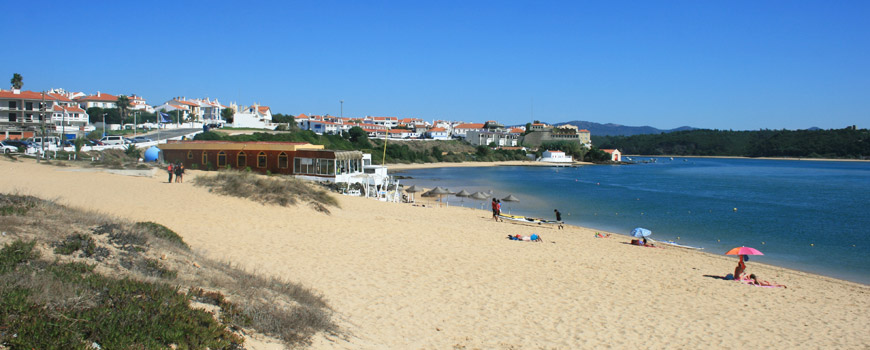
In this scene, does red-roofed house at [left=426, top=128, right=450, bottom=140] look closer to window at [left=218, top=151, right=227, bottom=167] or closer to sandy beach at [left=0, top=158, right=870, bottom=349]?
window at [left=218, top=151, right=227, bottom=167]

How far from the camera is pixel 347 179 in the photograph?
3050 cm

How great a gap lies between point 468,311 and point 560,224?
14513 millimetres

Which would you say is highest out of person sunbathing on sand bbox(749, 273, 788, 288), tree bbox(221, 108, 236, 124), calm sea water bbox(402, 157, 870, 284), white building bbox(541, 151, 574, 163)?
tree bbox(221, 108, 236, 124)

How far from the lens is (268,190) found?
809 inches

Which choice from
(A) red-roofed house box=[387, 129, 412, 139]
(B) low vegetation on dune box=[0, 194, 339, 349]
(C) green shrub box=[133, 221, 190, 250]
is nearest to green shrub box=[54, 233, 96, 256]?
(B) low vegetation on dune box=[0, 194, 339, 349]

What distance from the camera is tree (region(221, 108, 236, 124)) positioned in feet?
307

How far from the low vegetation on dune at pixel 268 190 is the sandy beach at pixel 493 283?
24.0 inches

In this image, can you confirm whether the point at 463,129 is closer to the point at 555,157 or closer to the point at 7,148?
the point at 555,157

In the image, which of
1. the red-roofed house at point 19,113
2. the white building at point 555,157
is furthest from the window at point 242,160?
the white building at point 555,157

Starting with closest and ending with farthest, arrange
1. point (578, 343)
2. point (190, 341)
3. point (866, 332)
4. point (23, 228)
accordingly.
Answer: point (190, 341)
point (23, 228)
point (578, 343)
point (866, 332)

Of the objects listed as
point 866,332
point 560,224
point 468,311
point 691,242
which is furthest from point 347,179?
point 866,332

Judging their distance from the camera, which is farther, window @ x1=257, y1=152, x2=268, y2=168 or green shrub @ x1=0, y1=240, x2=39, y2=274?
window @ x1=257, y1=152, x2=268, y2=168

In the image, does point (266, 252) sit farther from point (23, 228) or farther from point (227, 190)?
point (227, 190)

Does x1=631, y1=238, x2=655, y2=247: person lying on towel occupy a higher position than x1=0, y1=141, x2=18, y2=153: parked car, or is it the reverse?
x1=0, y1=141, x2=18, y2=153: parked car
